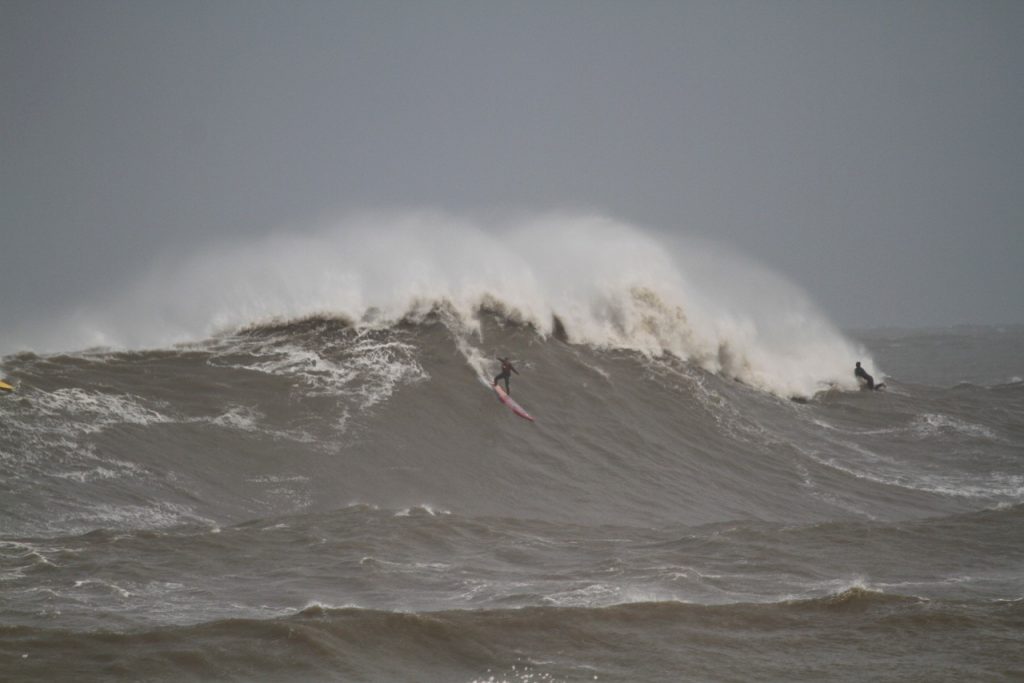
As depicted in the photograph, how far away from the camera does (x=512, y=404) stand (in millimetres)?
16734

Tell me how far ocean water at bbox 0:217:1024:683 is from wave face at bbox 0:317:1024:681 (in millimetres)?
46

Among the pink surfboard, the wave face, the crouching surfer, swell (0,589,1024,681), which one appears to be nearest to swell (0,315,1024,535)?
the wave face

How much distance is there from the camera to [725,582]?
9.88 metres

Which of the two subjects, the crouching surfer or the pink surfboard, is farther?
the crouching surfer

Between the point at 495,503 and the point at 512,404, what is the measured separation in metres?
3.67

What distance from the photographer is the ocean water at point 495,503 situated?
26.0 feet

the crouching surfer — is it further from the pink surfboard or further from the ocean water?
the pink surfboard

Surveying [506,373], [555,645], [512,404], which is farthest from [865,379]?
[555,645]

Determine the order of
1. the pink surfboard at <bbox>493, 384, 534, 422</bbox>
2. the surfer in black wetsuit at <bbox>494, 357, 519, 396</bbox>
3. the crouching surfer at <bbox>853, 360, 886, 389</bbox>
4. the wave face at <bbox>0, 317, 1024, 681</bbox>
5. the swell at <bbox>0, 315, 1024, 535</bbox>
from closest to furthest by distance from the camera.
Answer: the wave face at <bbox>0, 317, 1024, 681</bbox> → the swell at <bbox>0, 315, 1024, 535</bbox> → the pink surfboard at <bbox>493, 384, 534, 422</bbox> → the surfer in black wetsuit at <bbox>494, 357, 519, 396</bbox> → the crouching surfer at <bbox>853, 360, 886, 389</bbox>

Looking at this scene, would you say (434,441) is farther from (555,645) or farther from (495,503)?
(555,645)

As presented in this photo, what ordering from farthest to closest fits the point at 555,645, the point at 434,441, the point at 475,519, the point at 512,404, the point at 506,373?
the point at 506,373
the point at 512,404
the point at 434,441
the point at 475,519
the point at 555,645

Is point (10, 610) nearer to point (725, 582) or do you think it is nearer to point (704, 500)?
point (725, 582)

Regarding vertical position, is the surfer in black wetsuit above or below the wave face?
above

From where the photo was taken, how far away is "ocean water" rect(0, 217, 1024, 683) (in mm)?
7914
